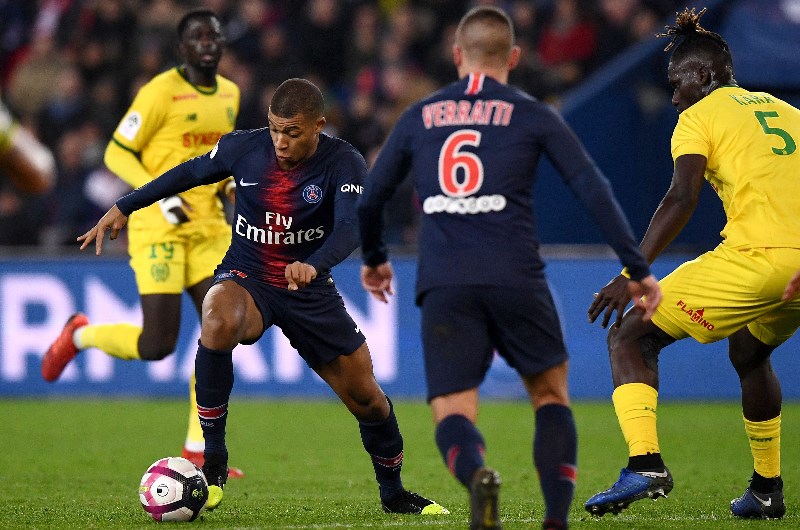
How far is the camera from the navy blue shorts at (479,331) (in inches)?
198

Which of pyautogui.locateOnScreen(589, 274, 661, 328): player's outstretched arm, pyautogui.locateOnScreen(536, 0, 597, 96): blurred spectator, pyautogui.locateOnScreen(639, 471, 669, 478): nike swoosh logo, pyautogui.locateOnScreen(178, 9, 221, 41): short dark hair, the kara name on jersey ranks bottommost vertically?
pyautogui.locateOnScreen(639, 471, 669, 478): nike swoosh logo

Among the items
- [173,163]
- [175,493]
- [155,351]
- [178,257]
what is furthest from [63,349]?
[175,493]

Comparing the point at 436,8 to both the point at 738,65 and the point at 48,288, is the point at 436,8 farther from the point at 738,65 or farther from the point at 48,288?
the point at 48,288

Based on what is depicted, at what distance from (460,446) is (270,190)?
6.58ft

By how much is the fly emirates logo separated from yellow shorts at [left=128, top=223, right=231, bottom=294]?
6.55 ft

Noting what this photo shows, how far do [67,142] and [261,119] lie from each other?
233cm

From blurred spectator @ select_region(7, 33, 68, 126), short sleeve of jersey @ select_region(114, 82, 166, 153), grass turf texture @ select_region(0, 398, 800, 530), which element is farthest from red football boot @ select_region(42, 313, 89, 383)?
blurred spectator @ select_region(7, 33, 68, 126)

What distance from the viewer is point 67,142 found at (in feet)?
49.3

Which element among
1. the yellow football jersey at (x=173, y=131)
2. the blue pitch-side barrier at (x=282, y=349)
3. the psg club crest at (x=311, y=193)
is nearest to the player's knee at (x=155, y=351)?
the yellow football jersey at (x=173, y=131)

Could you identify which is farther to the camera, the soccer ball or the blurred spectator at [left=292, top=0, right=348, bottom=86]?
the blurred spectator at [left=292, top=0, right=348, bottom=86]

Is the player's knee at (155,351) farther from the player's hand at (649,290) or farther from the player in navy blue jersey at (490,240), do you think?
the player's hand at (649,290)

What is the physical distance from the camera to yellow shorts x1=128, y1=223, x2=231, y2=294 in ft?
27.7

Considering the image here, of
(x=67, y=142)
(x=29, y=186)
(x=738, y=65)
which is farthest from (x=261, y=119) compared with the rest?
(x=29, y=186)

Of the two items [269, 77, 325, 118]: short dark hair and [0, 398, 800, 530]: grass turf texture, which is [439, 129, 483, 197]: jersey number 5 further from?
[0, 398, 800, 530]: grass turf texture
